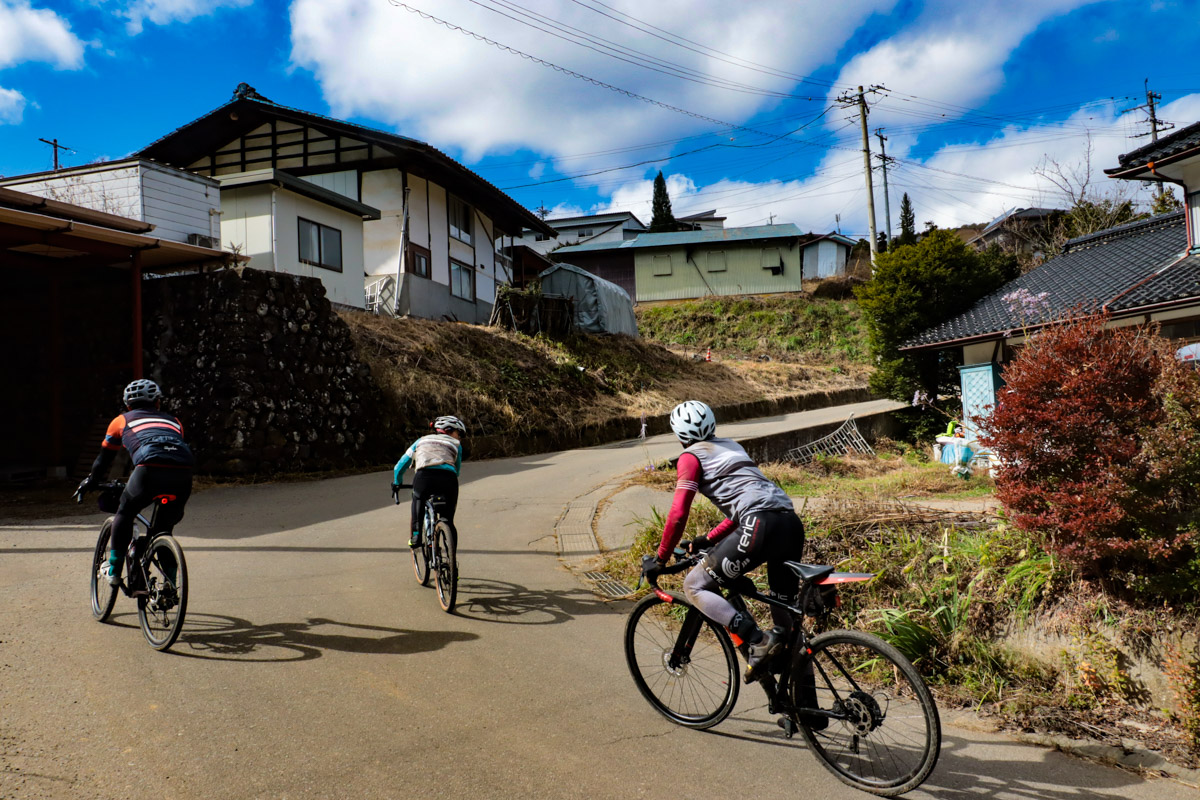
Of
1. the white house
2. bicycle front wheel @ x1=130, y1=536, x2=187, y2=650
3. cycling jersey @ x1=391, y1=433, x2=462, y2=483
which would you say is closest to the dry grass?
the white house

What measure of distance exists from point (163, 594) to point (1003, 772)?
515cm

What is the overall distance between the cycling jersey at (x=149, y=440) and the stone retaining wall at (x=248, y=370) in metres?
7.73

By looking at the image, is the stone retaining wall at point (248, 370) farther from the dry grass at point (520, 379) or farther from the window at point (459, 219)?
the window at point (459, 219)

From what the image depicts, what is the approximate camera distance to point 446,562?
6.05 meters

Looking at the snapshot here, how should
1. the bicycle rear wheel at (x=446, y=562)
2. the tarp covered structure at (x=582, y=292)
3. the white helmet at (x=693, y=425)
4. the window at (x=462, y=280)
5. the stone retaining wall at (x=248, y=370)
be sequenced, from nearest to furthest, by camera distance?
the white helmet at (x=693, y=425) < the bicycle rear wheel at (x=446, y=562) < the stone retaining wall at (x=248, y=370) < the window at (x=462, y=280) < the tarp covered structure at (x=582, y=292)

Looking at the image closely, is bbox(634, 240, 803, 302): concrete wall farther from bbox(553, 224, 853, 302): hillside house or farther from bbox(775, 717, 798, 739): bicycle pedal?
bbox(775, 717, 798, 739): bicycle pedal

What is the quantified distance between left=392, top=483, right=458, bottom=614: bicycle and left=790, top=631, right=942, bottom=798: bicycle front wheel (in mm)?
3174

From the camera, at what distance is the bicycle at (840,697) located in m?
3.26

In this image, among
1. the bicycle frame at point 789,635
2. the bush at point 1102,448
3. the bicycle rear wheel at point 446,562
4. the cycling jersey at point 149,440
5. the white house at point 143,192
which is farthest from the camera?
the white house at point 143,192

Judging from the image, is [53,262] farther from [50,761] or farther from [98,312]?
[50,761]

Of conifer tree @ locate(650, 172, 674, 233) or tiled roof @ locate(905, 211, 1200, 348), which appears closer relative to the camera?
tiled roof @ locate(905, 211, 1200, 348)

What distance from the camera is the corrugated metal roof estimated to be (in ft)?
140

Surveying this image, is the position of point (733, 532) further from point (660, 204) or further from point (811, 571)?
point (660, 204)

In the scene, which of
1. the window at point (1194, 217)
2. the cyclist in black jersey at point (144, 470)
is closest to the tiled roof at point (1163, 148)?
the window at point (1194, 217)
